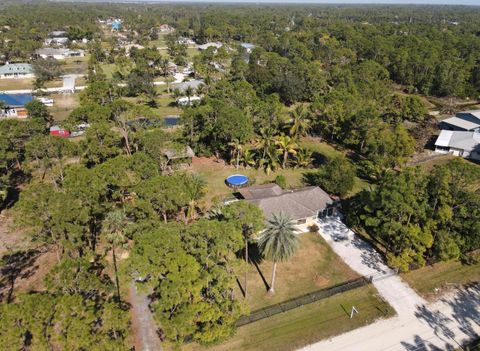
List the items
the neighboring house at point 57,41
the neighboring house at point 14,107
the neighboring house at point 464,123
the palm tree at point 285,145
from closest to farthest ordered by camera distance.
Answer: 1. the palm tree at point 285,145
2. the neighboring house at point 464,123
3. the neighboring house at point 14,107
4. the neighboring house at point 57,41

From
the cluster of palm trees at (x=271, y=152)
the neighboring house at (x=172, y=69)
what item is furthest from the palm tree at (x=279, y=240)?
the neighboring house at (x=172, y=69)

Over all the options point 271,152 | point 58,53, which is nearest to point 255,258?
point 271,152

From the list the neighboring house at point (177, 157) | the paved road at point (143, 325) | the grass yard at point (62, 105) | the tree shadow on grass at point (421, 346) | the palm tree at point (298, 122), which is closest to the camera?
the paved road at point (143, 325)

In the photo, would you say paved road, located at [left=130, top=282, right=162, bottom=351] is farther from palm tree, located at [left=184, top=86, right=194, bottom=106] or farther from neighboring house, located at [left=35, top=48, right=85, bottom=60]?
neighboring house, located at [left=35, top=48, right=85, bottom=60]

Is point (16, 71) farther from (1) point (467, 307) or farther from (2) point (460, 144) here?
(1) point (467, 307)

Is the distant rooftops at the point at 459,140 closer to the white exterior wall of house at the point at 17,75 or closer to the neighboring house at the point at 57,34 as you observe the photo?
the white exterior wall of house at the point at 17,75

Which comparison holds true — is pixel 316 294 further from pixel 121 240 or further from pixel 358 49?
pixel 358 49

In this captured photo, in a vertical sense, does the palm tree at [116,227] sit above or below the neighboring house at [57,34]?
above
